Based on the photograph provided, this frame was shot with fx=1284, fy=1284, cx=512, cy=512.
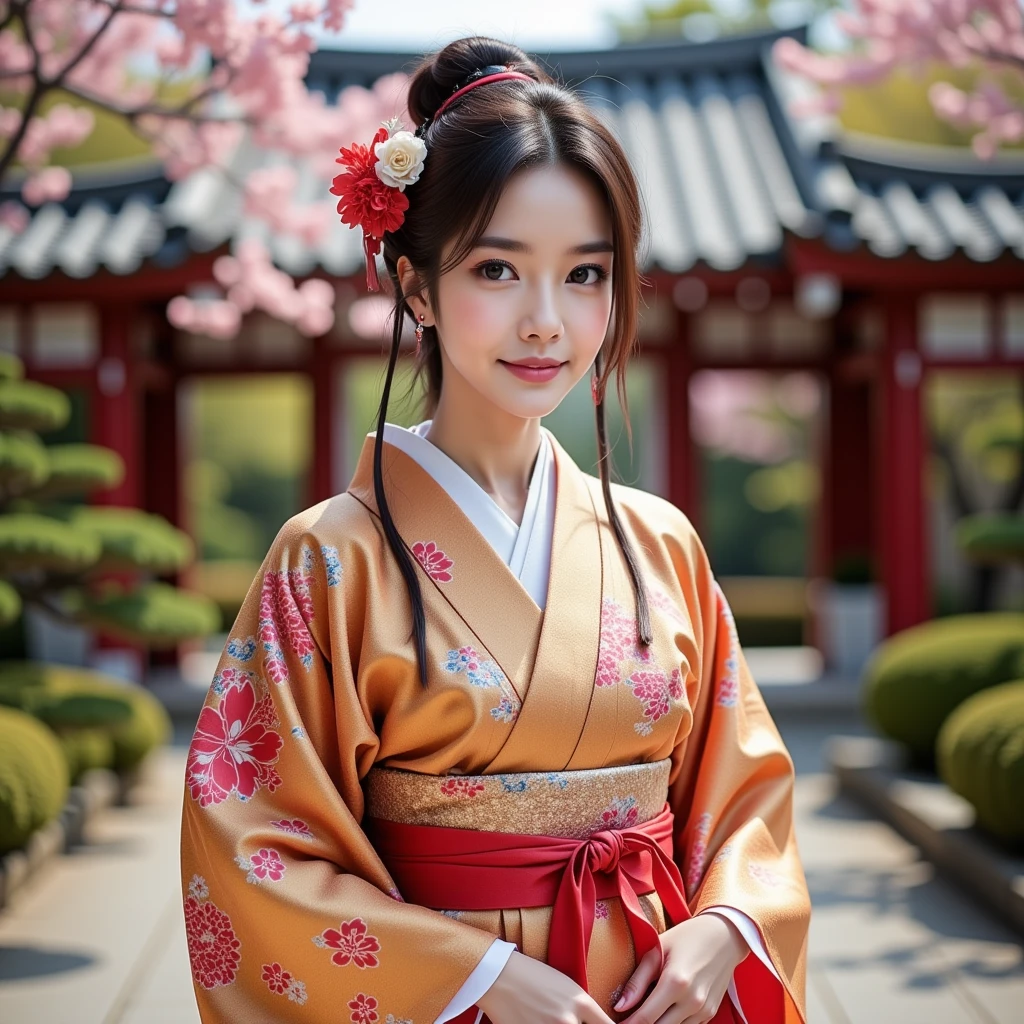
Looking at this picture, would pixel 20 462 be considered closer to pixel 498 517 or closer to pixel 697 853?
pixel 498 517

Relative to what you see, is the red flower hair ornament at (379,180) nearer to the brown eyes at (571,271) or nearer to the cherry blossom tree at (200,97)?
the brown eyes at (571,271)

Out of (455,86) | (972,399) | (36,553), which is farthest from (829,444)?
(455,86)

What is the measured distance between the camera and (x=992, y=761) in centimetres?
467

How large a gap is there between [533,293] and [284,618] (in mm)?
596

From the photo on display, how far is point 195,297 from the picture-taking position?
8.58 metres

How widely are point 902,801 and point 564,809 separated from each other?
4278mm

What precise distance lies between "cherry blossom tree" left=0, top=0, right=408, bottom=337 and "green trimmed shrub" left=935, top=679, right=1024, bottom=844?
123 inches

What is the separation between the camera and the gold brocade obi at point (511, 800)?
1866 millimetres

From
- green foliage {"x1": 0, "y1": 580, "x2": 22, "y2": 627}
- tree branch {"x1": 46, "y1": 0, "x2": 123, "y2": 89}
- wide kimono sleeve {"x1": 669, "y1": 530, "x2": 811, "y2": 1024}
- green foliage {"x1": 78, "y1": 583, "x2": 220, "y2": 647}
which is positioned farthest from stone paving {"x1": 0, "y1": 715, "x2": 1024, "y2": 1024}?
tree branch {"x1": 46, "y1": 0, "x2": 123, "y2": 89}

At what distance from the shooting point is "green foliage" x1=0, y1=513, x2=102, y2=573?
5301 millimetres

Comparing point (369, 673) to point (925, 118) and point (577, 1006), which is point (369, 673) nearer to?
point (577, 1006)

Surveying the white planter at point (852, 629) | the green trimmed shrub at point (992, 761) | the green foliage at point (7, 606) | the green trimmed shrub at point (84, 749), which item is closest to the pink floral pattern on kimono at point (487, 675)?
the green trimmed shrub at point (992, 761)

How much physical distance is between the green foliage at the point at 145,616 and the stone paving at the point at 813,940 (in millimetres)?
902

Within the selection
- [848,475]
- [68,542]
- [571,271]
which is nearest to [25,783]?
[68,542]
